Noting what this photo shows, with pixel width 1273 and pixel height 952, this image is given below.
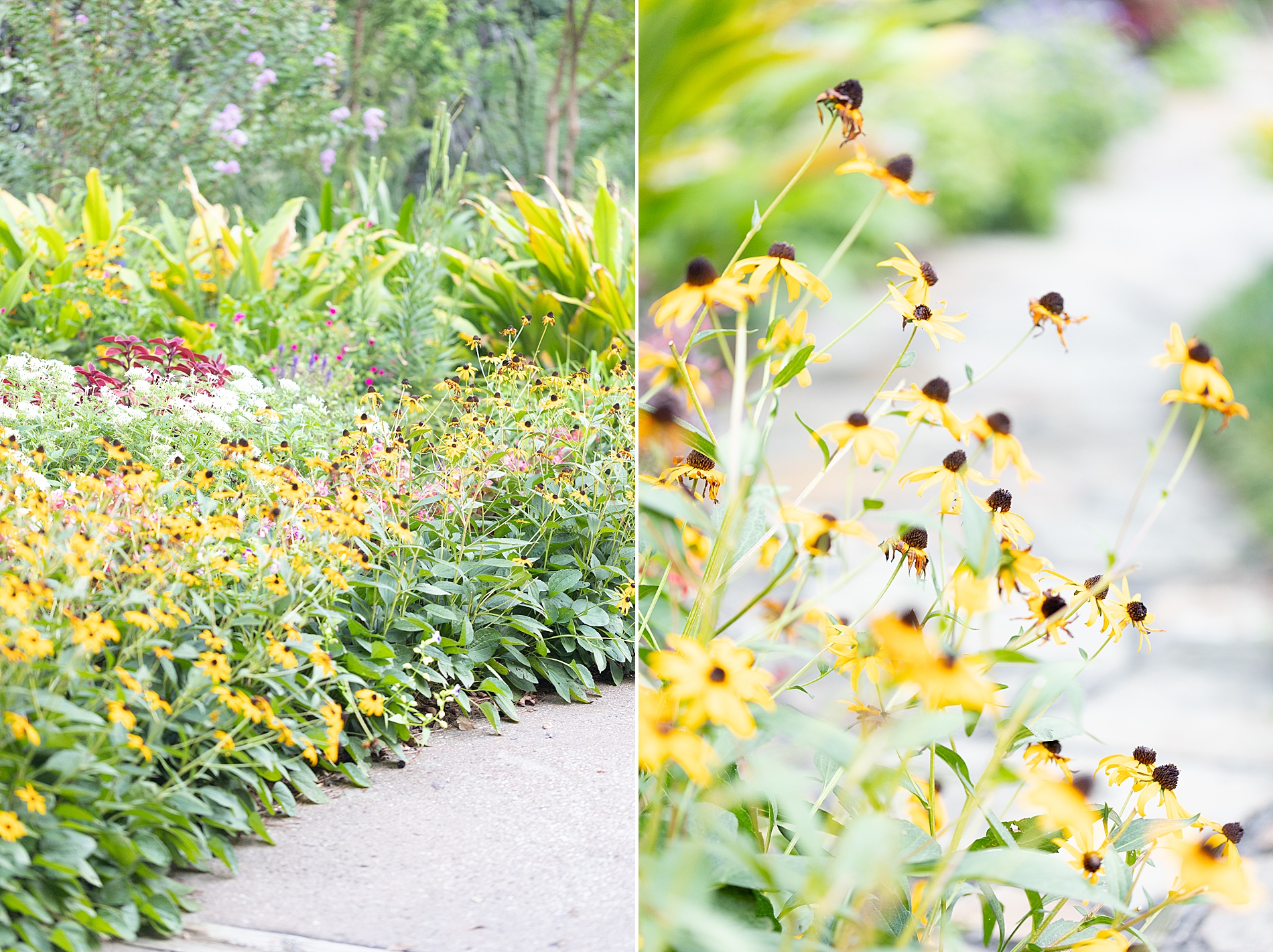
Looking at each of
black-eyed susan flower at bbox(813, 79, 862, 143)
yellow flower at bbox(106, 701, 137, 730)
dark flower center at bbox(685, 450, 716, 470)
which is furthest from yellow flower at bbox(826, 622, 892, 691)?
yellow flower at bbox(106, 701, 137, 730)

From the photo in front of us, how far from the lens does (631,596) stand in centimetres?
113

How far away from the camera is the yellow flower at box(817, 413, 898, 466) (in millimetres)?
682

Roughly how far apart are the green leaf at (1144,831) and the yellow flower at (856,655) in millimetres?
222

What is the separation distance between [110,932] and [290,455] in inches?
19.7

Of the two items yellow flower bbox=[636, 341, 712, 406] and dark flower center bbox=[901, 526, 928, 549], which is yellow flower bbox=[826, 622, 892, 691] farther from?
yellow flower bbox=[636, 341, 712, 406]

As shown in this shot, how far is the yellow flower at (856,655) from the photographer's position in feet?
2.43

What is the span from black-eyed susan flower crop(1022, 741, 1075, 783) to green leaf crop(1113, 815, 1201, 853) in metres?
0.05

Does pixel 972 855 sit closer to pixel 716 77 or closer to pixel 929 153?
pixel 716 77

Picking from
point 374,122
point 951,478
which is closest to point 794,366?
point 951,478

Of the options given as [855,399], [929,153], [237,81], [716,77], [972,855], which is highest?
[237,81]

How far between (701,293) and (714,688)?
26cm

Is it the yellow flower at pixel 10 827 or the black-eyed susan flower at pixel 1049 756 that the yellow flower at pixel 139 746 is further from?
the black-eyed susan flower at pixel 1049 756

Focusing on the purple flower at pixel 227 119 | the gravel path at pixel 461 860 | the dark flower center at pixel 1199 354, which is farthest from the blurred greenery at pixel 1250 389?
the purple flower at pixel 227 119

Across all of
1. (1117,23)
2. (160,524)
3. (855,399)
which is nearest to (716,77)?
(855,399)
